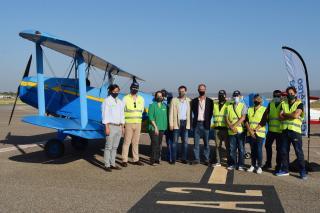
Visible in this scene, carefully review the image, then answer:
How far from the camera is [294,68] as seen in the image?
304 inches

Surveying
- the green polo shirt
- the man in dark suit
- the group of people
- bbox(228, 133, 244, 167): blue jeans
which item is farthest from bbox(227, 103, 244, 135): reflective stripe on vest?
the green polo shirt

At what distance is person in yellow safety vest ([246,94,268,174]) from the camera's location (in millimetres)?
7254

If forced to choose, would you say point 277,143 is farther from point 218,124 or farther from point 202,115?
point 202,115

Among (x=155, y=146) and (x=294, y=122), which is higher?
(x=294, y=122)

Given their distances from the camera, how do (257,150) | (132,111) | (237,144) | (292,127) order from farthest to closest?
1. (132,111)
2. (237,144)
3. (257,150)
4. (292,127)

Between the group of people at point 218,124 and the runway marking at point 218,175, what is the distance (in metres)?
0.22

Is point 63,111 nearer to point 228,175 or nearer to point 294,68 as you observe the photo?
point 228,175

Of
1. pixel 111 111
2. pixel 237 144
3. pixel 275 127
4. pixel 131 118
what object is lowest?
pixel 237 144

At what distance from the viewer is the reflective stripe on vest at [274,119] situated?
719 cm

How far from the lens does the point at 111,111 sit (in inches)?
283

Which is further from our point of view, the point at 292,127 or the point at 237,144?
the point at 237,144

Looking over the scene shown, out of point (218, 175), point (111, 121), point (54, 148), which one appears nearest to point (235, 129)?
point (218, 175)

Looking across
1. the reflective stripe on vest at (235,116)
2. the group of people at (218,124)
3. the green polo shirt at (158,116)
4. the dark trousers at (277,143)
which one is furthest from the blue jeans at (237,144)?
the green polo shirt at (158,116)

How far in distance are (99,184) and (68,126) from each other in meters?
2.40
